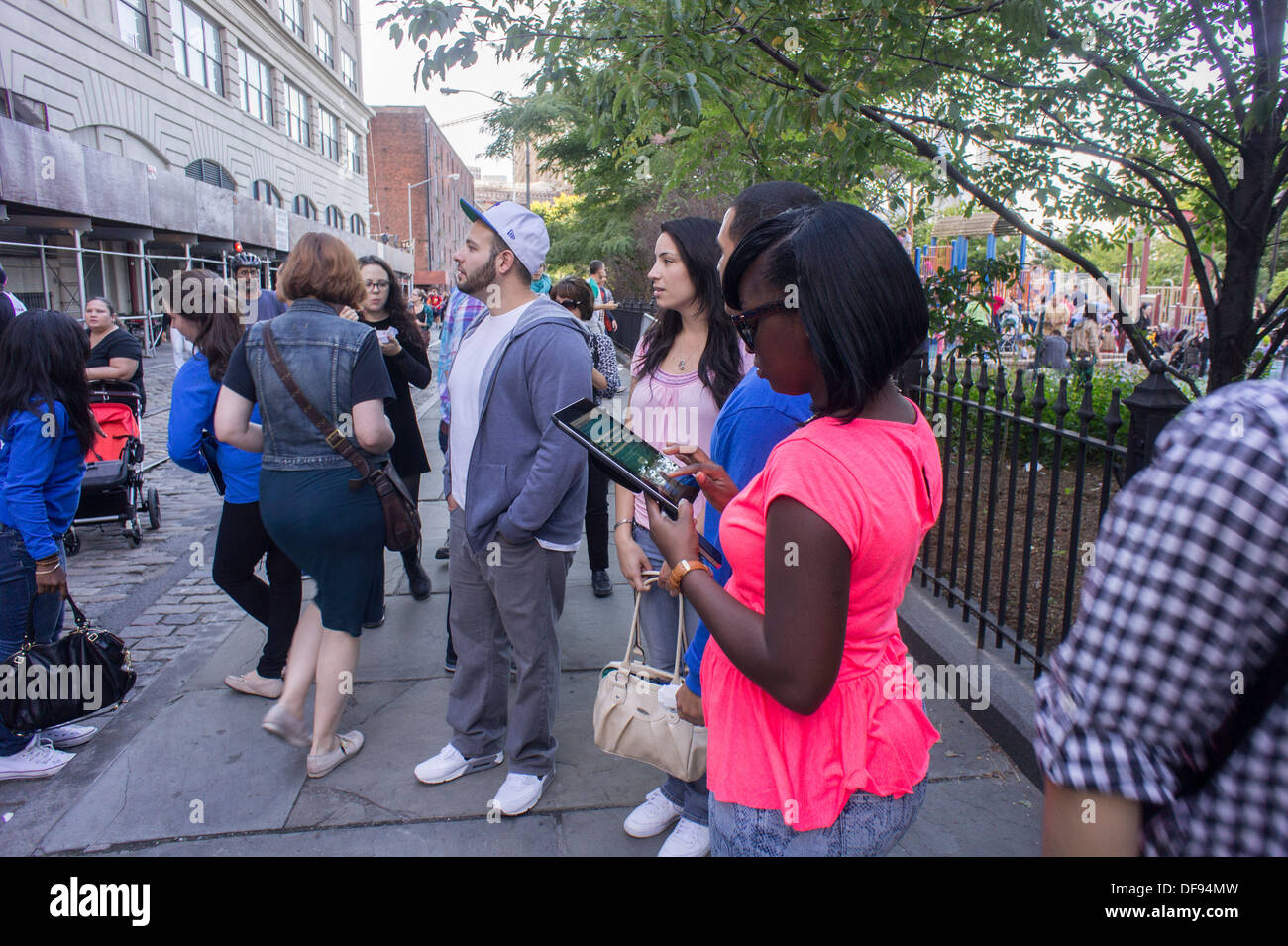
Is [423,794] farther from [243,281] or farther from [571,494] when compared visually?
[243,281]

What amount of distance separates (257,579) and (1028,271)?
19642 millimetres

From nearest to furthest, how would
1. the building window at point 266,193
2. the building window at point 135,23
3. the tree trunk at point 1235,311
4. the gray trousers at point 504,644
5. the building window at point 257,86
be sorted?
the gray trousers at point 504,644, the tree trunk at point 1235,311, the building window at point 135,23, the building window at point 257,86, the building window at point 266,193

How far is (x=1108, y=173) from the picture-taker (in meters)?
4.84

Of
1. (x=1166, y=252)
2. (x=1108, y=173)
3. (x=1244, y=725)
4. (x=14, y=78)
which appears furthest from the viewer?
(x=1166, y=252)

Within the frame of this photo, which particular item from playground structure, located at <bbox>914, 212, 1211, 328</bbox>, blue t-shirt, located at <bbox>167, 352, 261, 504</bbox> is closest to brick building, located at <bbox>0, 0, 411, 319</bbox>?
blue t-shirt, located at <bbox>167, 352, 261, 504</bbox>

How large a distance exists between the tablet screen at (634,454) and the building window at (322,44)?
4146 centimetres

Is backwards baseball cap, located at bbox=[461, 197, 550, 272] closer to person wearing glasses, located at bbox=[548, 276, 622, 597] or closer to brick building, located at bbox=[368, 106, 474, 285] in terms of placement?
person wearing glasses, located at bbox=[548, 276, 622, 597]

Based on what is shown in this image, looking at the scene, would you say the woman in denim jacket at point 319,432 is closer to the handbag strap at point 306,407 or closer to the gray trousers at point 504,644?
the handbag strap at point 306,407

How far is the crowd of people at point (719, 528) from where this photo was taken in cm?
81

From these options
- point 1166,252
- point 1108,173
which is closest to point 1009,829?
point 1108,173

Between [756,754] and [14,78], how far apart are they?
2067 centimetres

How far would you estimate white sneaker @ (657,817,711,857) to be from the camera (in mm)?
2693

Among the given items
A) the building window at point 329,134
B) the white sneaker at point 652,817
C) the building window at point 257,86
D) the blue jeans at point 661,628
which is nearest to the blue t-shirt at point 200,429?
the blue jeans at point 661,628

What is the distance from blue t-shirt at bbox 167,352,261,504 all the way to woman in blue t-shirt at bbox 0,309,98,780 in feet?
1.12
